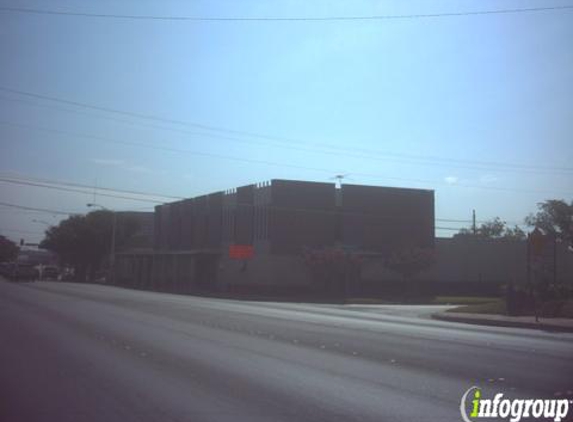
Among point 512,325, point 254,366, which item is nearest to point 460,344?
point 254,366

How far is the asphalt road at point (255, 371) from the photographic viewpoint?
8.52 meters

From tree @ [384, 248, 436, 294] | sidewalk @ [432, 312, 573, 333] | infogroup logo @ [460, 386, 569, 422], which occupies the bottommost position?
infogroup logo @ [460, 386, 569, 422]

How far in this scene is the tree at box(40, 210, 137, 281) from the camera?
274 feet

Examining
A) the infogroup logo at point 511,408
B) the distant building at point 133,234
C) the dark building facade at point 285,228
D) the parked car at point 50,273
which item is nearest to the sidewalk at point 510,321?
the infogroup logo at point 511,408

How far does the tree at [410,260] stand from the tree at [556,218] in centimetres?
3793

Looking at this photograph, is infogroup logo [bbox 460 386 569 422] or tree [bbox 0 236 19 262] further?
tree [bbox 0 236 19 262]

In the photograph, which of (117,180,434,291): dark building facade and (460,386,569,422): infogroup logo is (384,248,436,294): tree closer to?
(117,180,434,291): dark building facade

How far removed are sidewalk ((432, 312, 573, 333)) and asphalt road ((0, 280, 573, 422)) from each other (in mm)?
4467

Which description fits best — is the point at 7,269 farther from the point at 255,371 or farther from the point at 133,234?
the point at 255,371

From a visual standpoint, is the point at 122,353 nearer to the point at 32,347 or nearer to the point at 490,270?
the point at 32,347

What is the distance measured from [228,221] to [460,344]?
149 feet

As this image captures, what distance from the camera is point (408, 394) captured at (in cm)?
966

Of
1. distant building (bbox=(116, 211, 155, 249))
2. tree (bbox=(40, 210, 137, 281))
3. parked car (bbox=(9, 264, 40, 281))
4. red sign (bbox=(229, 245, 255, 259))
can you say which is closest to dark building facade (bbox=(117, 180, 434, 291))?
red sign (bbox=(229, 245, 255, 259))

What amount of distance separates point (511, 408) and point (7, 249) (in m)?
166
